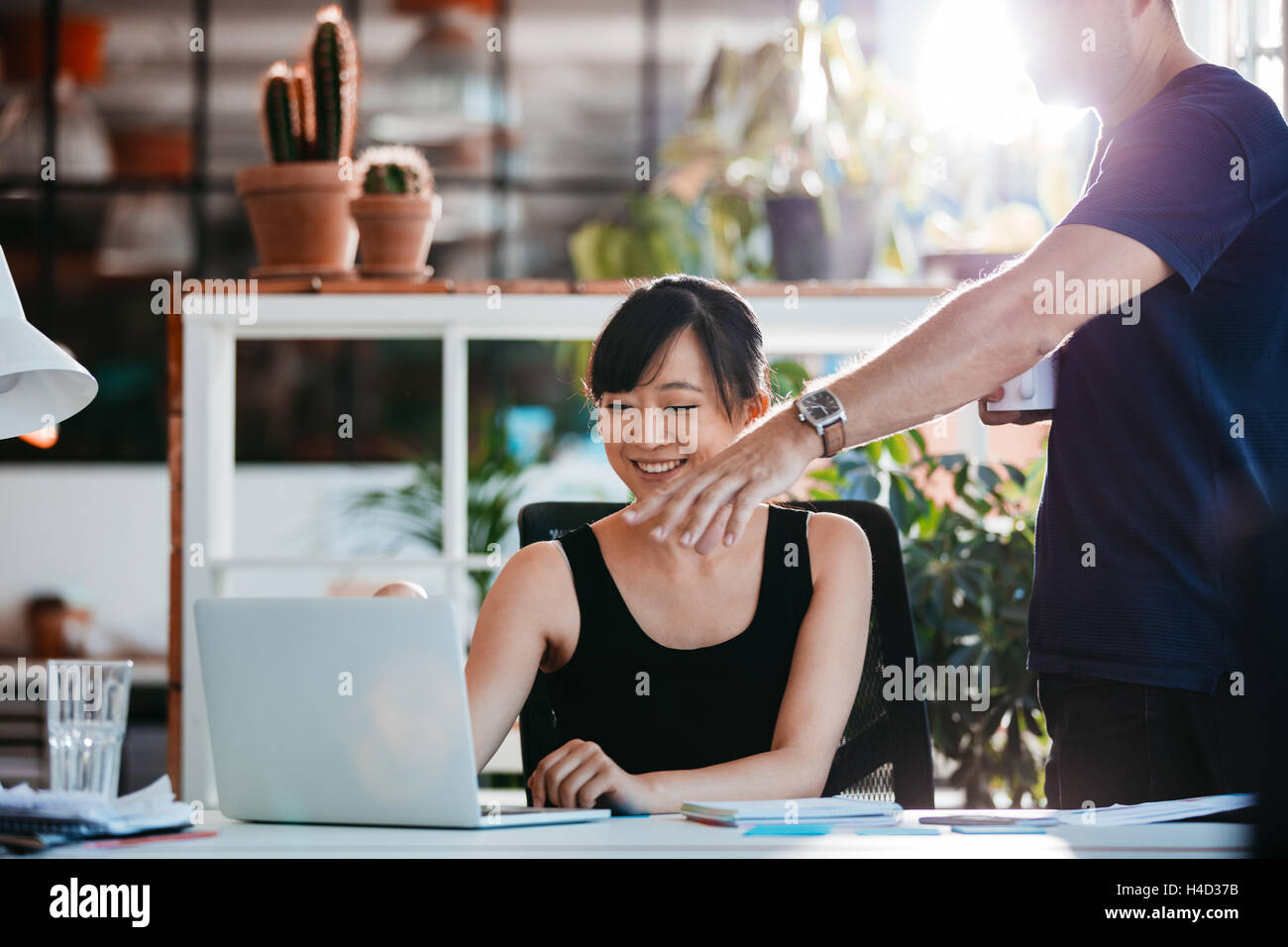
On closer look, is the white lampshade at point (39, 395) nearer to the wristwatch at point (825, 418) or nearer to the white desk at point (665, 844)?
the white desk at point (665, 844)

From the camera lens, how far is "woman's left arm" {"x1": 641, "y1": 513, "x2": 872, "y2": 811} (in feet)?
4.95

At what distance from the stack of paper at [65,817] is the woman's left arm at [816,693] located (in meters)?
0.51

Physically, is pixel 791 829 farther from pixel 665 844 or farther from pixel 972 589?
pixel 972 589

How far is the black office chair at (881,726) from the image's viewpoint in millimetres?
1732

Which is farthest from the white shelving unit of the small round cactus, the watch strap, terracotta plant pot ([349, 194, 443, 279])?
the watch strap

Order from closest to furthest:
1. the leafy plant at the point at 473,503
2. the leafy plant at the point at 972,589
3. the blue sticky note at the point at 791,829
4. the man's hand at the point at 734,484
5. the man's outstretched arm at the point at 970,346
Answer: the blue sticky note at the point at 791,829 → the man's hand at the point at 734,484 → the man's outstretched arm at the point at 970,346 → the leafy plant at the point at 972,589 → the leafy plant at the point at 473,503

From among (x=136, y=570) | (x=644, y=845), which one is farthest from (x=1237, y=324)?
(x=136, y=570)

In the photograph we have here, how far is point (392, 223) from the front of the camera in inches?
110

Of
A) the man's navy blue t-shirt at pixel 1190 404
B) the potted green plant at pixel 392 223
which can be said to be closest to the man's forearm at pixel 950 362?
the man's navy blue t-shirt at pixel 1190 404

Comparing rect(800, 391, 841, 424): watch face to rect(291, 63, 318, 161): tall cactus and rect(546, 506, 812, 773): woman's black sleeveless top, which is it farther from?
rect(291, 63, 318, 161): tall cactus

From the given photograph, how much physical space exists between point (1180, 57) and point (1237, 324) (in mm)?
353

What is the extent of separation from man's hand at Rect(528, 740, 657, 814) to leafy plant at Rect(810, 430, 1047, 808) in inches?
50.7
